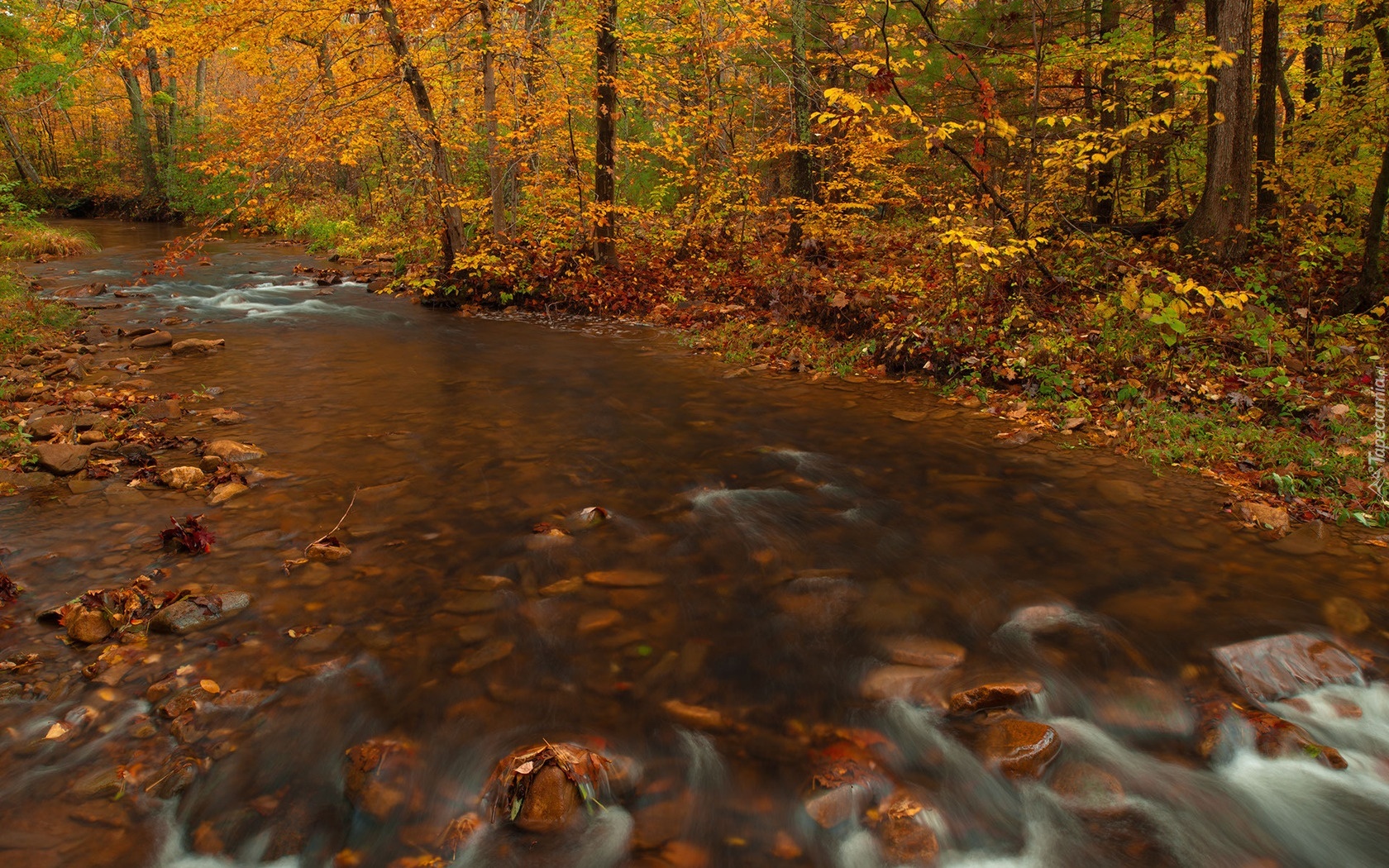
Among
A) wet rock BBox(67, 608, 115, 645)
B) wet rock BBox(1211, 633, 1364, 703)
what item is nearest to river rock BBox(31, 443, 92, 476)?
wet rock BBox(67, 608, 115, 645)

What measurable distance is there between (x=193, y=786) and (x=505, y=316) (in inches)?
434

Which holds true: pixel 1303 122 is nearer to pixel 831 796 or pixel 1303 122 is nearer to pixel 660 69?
pixel 660 69

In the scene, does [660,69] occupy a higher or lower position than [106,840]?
higher

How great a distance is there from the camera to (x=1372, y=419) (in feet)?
19.8

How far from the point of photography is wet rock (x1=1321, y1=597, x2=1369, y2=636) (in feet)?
12.9

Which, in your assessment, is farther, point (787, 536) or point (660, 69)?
point (660, 69)

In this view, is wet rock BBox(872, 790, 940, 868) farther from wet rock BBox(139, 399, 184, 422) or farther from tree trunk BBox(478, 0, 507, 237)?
tree trunk BBox(478, 0, 507, 237)

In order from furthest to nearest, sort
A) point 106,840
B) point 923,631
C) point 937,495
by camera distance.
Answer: point 937,495, point 923,631, point 106,840

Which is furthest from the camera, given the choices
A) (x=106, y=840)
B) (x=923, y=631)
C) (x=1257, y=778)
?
(x=923, y=631)

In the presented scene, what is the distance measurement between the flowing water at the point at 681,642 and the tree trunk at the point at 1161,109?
7.71 m

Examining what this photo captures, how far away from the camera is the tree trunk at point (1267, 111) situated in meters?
10.4

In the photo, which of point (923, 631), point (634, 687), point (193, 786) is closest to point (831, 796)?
point (634, 687)

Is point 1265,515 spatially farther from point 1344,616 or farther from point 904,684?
point 904,684

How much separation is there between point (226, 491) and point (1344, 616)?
23.8ft
